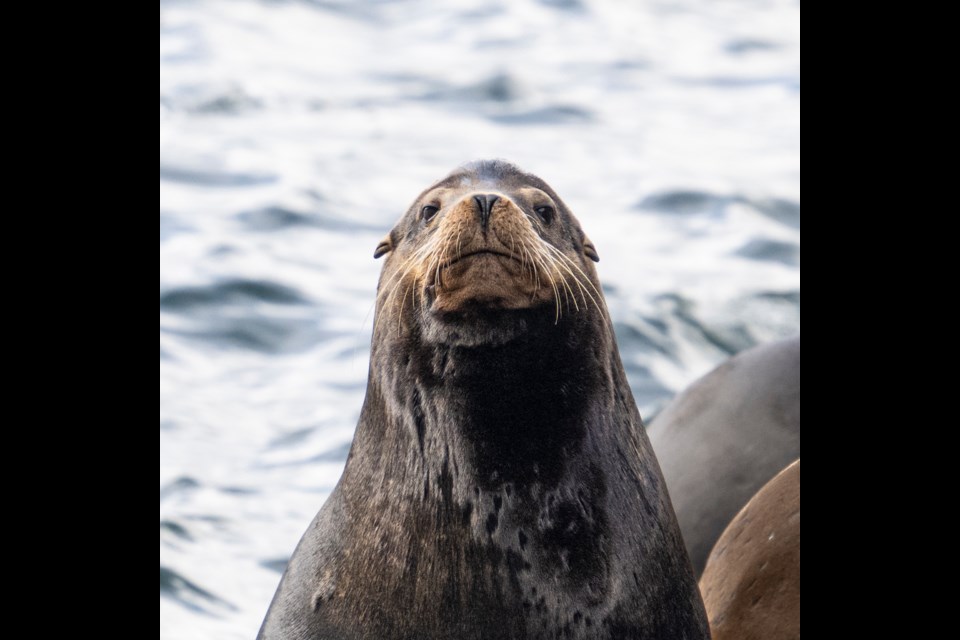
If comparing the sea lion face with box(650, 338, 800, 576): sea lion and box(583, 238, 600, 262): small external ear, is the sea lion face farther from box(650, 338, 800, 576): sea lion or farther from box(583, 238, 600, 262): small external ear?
box(650, 338, 800, 576): sea lion

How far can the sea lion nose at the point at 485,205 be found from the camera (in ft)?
10.3

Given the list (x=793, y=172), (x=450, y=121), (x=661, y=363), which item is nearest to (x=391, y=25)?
(x=450, y=121)

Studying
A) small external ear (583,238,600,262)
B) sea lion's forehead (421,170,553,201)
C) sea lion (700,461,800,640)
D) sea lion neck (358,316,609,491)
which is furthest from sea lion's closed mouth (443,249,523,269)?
sea lion (700,461,800,640)

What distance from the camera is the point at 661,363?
912cm

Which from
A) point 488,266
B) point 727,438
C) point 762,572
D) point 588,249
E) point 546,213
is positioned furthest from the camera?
point 727,438

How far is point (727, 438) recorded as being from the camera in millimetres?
5234

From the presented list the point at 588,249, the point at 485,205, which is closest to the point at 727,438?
the point at 588,249

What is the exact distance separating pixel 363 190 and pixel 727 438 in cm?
670

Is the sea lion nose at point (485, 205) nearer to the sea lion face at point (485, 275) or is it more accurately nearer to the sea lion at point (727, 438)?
the sea lion face at point (485, 275)

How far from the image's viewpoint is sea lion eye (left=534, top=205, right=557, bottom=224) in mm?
3439

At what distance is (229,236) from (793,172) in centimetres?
478

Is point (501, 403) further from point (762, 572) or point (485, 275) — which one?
point (762, 572)

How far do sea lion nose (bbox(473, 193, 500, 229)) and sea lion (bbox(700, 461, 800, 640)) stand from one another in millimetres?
1270
